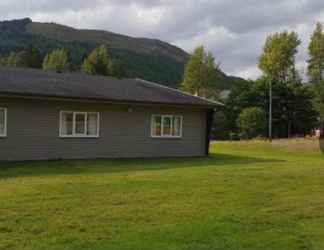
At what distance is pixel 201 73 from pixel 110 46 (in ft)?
246

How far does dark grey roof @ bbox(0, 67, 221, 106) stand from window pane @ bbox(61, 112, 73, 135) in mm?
871

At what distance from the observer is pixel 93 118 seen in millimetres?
19766

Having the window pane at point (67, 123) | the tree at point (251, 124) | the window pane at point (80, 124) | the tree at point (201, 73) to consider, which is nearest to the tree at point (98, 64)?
the tree at point (201, 73)

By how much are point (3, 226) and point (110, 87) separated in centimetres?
1527

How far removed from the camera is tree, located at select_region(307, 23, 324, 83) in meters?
60.4

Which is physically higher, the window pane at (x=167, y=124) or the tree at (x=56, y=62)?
the tree at (x=56, y=62)

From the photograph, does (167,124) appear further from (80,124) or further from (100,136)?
(80,124)

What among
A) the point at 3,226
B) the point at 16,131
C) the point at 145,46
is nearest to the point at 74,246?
the point at 3,226

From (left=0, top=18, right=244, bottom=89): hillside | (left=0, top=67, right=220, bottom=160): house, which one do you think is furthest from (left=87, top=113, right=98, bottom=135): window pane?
(left=0, top=18, right=244, bottom=89): hillside

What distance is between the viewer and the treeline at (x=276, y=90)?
5869 cm

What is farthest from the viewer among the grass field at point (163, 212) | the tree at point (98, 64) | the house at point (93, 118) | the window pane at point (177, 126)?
the tree at point (98, 64)

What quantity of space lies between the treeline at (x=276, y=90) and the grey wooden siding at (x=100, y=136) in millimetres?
33412

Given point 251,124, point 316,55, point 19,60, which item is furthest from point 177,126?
point 19,60

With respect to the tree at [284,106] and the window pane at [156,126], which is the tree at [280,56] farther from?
the window pane at [156,126]
